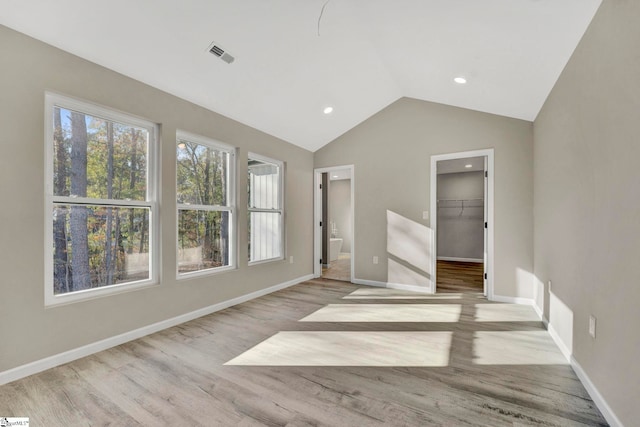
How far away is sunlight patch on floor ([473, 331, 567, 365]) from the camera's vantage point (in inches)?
91.3

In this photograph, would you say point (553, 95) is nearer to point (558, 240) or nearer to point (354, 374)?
point (558, 240)

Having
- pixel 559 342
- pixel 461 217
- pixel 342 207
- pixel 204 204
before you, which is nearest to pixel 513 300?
pixel 559 342

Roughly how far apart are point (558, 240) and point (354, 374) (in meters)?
2.20

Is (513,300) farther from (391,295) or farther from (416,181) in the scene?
(416,181)

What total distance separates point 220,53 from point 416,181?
3.22 m

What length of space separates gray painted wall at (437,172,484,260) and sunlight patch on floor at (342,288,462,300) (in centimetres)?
369

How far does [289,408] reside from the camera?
175 centimetres

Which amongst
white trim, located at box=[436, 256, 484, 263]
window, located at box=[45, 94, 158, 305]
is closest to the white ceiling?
window, located at box=[45, 94, 158, 305]

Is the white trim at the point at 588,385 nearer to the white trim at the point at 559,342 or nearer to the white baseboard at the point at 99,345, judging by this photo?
the white trim at the point at 559,342

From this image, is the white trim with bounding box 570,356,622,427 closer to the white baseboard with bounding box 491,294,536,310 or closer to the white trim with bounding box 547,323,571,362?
the white trim with bounding box 547,323,571,362

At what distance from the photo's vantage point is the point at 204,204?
3.52 meters

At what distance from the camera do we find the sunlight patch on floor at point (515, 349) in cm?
232

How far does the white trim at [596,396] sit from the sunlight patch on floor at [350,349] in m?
0.85

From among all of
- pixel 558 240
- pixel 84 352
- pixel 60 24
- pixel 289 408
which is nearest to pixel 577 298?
pixel 558 240
